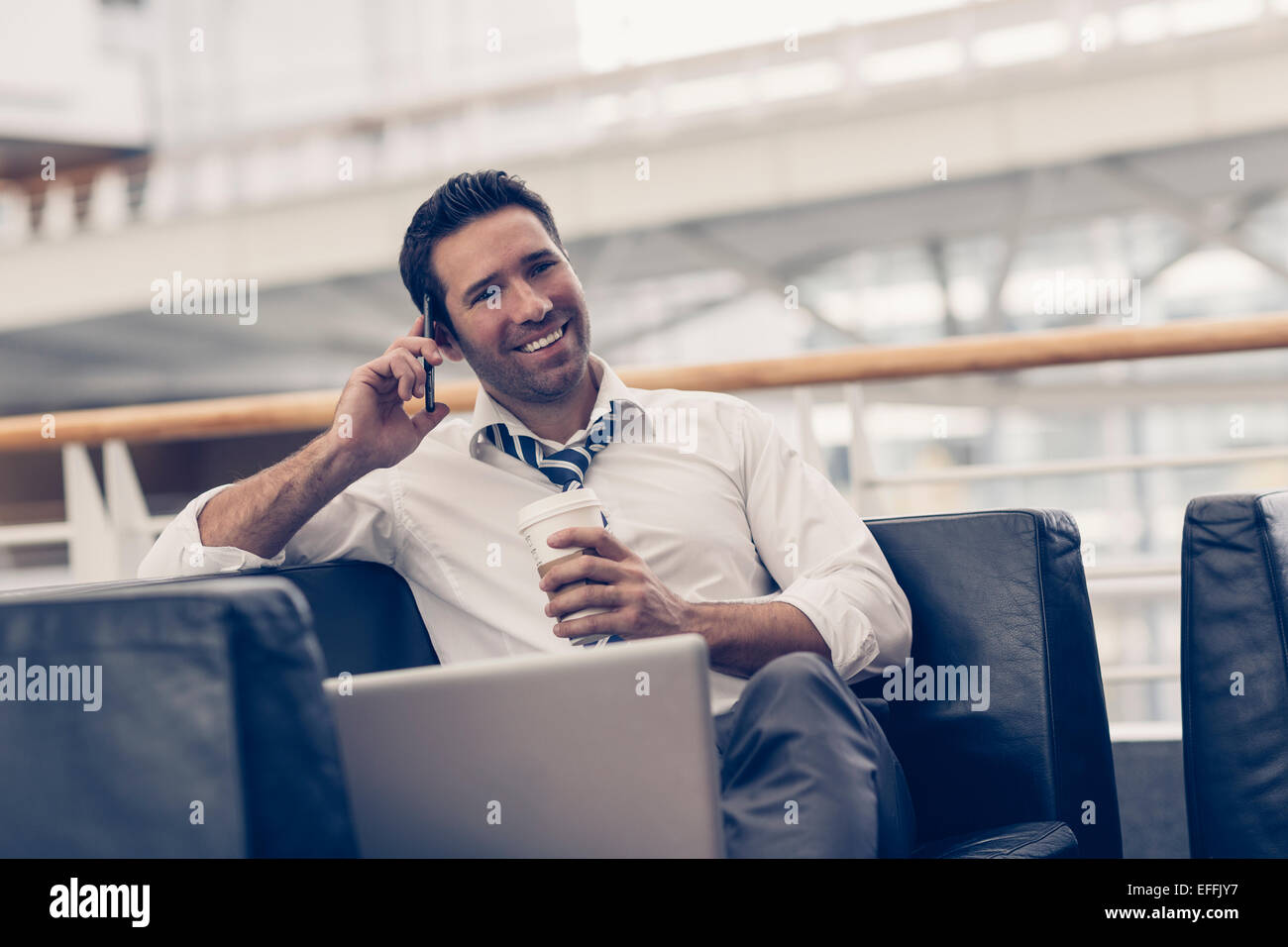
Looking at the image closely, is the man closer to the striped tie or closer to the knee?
the striped tie

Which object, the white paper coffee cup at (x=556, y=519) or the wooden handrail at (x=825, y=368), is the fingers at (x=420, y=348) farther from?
the wooden handrail at (x=825, y=368)

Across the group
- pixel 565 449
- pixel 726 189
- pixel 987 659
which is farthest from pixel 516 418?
pixel 726 189

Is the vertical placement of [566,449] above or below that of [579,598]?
above

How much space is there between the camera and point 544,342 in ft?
5.21

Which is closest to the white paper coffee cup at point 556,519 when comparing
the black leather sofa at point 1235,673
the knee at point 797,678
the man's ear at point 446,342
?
the knee at point 797,678

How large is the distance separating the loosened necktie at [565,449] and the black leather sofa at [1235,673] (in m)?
0.72

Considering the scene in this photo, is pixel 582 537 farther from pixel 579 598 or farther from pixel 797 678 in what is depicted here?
pixel 797 678

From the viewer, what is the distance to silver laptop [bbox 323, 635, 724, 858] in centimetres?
90

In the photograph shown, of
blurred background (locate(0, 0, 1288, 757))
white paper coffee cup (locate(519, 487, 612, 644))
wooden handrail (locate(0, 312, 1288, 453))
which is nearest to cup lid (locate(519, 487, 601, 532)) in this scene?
white paper coffee cup (locate(519, 487, 612, 644))

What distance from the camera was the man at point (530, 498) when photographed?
4.48 feet

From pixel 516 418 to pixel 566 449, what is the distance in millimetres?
95

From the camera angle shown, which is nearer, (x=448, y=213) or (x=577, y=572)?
(x=577, y=572)

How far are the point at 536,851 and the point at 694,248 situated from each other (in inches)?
314

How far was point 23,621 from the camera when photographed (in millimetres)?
909
